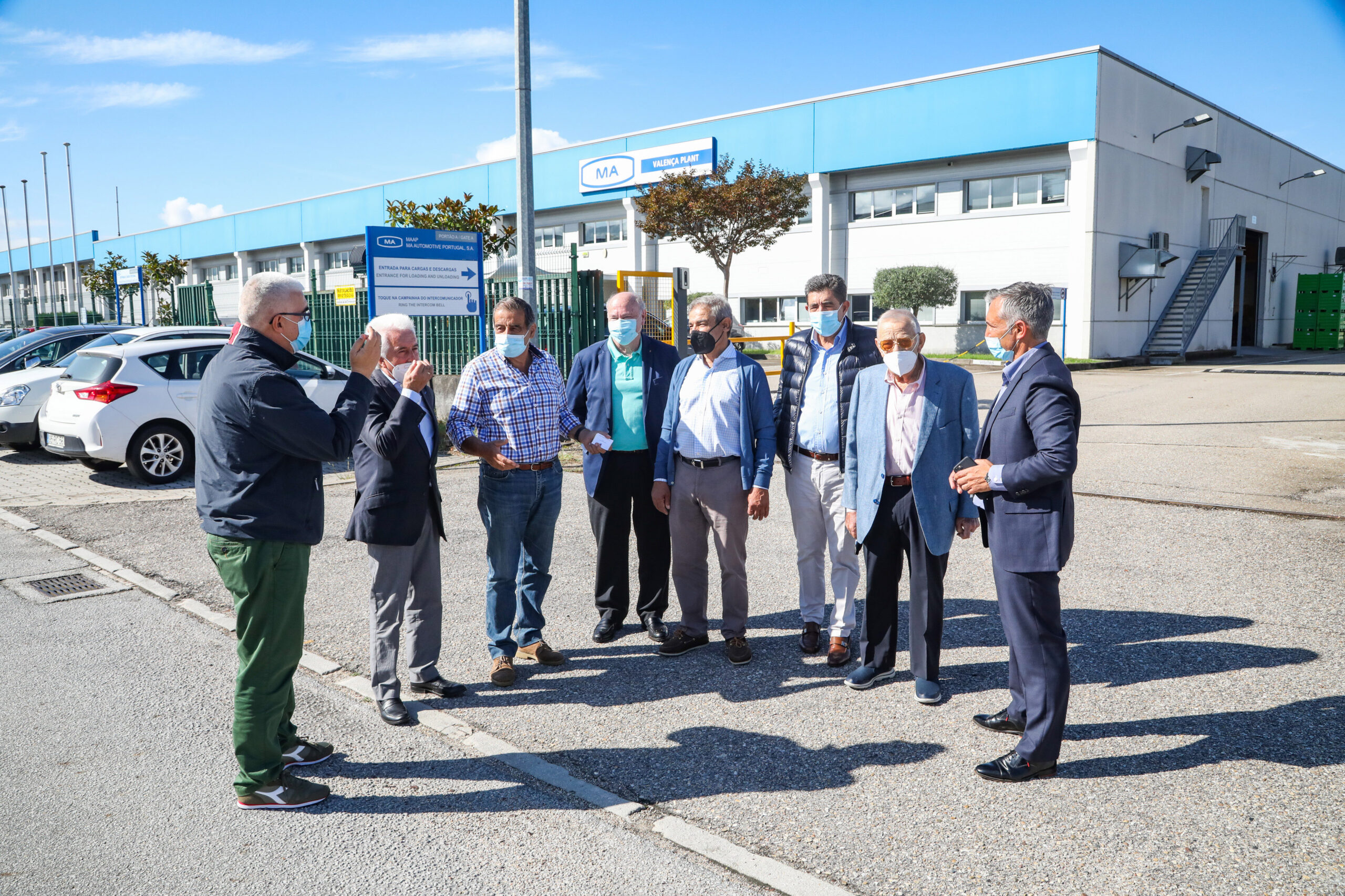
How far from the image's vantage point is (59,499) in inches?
386

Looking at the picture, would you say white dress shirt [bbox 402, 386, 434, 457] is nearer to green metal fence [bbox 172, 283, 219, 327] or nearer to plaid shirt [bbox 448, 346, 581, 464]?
plaid shirt [bbox 448, 346, 581, 464]

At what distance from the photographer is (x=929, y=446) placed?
4.51m

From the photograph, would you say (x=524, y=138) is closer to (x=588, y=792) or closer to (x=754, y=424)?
(x=754, y=424)

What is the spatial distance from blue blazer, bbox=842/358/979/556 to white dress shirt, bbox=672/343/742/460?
68 centimetres

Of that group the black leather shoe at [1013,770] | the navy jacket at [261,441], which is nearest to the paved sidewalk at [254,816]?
the navy jacket at [261,441]

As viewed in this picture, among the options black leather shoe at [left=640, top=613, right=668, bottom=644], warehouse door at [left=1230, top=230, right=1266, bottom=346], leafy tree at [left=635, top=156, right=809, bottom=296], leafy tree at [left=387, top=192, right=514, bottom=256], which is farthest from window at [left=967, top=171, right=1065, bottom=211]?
black leather shoe at [left=640, top=613, right=668, bottom=644]

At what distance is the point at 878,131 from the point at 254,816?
3375cm

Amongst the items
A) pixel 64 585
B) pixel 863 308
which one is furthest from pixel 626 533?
pixel 863 308

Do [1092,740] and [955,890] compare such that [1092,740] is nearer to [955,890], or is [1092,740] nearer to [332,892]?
[955,890]

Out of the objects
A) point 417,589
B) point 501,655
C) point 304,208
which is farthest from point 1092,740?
point 304,208

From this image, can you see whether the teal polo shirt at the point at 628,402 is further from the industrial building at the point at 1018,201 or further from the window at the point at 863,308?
the window at the point at 863,308

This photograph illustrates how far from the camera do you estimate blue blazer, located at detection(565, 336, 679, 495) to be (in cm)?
552

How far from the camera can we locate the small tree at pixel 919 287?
31.7m

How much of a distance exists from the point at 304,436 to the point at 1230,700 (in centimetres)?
434
